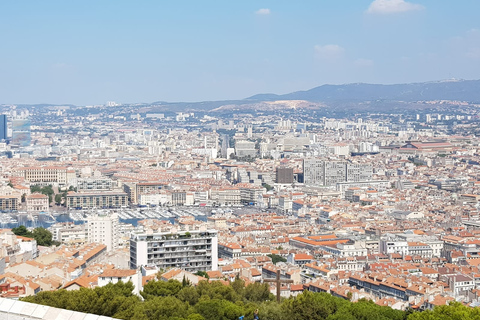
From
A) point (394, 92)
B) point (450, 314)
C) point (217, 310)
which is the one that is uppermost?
point (394, 92)

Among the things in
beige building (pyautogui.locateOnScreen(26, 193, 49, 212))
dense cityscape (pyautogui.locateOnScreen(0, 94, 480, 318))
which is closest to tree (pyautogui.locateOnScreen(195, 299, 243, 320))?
dense cityscape (pyautogui.locateOnScreen(0, 94, 480, 318))

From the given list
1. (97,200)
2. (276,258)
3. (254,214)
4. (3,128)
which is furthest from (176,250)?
(3,128)

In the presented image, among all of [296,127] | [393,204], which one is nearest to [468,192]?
[393,204]

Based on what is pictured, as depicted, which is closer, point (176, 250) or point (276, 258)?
point (176, 250)

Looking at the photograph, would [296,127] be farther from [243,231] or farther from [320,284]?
[320,284]

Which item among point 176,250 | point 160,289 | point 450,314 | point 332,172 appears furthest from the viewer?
point 332,172

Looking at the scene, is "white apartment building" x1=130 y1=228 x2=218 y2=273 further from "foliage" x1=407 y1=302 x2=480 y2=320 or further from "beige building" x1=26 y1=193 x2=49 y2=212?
"beige building" x1=26 y1=193 x2=49 y2=212

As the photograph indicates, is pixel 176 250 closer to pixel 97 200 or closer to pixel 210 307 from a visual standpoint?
pixel 210 307
